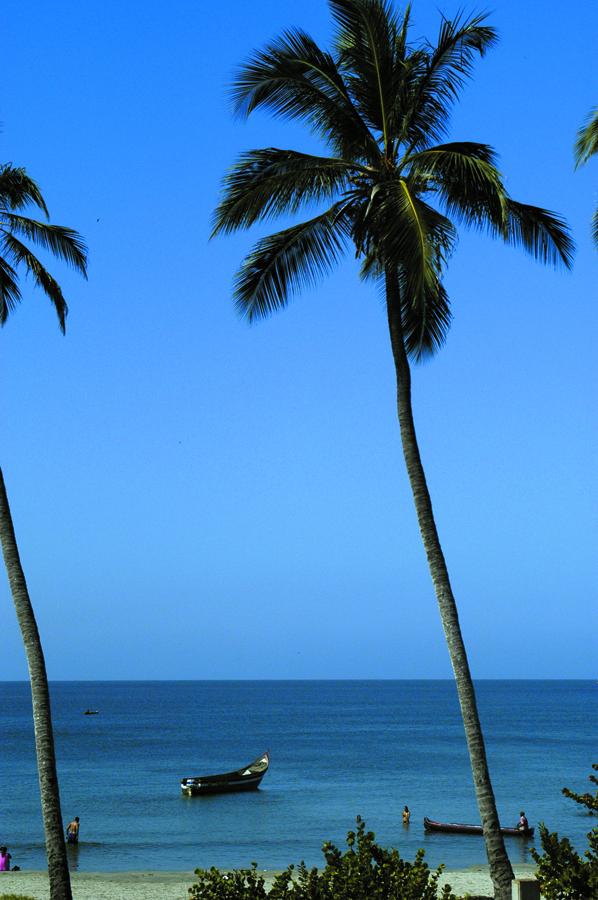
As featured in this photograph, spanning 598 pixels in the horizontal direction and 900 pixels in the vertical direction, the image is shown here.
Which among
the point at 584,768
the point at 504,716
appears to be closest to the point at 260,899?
the point at 584,768

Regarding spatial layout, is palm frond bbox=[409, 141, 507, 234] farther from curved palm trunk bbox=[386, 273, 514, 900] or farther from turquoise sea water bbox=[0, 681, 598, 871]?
turquoise sea water bbox=[0, 681, 598, 871]

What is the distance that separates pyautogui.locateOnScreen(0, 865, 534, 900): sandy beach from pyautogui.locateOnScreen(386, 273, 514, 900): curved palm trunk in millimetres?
12383

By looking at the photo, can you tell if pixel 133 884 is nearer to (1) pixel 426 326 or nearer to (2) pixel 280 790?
(1) pixel 426 326

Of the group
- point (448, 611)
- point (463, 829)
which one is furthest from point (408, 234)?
point (463, 829)

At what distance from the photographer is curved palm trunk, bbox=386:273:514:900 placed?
16.0 metres

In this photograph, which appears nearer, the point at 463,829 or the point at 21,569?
the point at 21,569

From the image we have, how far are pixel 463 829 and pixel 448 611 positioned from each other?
136ft

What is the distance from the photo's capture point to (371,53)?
58.5 feet

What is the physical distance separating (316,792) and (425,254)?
65408 millimetres

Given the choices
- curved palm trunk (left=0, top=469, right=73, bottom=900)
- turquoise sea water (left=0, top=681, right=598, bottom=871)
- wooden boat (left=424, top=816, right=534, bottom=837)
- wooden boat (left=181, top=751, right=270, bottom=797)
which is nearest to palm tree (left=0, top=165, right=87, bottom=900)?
curved palm trunk (left=0, top=469, right=73, bottom=900)

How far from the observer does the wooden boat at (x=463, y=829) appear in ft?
177

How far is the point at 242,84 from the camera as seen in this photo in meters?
18.1

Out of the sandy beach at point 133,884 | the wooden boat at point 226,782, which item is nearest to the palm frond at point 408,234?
the sandy beach at point 133,884

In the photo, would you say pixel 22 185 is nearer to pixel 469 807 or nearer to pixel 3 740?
pixel 469 807
